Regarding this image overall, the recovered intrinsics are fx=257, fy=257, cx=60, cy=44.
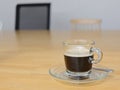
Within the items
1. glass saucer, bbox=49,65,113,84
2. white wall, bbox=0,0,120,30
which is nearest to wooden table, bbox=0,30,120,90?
glass saucer, bbox=49,65,113,84

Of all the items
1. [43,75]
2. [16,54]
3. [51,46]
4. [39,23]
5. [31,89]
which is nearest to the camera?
[31,89]

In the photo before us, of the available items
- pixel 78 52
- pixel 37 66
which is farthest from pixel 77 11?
pixel 78 52

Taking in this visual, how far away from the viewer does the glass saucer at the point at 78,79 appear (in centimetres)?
75

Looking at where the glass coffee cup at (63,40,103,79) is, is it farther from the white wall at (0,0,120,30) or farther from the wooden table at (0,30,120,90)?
the white wall at (0,0,120,30)

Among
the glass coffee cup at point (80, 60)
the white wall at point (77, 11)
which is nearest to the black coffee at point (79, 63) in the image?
the glass coffee cup at point (80, 60)

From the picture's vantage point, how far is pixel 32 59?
3.51 ft

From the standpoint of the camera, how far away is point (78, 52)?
80 centimetres

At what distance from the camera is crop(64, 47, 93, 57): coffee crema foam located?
0.79 m

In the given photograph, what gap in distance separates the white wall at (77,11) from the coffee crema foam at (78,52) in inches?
102

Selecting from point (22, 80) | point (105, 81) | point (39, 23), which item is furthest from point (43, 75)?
point (39, 23)

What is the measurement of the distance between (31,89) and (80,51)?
19cm

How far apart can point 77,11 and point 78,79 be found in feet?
8.80

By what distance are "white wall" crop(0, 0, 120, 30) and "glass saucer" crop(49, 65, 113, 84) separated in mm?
2520

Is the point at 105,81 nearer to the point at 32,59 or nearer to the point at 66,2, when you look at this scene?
the point at 32,59
